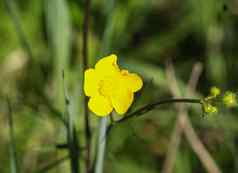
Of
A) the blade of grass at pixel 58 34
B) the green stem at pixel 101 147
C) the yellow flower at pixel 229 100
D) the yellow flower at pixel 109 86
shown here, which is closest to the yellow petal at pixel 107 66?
the yellow flower at pixel 109 86

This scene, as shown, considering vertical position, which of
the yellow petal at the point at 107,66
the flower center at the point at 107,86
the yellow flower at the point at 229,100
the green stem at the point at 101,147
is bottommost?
the green stem at the point at 101,147

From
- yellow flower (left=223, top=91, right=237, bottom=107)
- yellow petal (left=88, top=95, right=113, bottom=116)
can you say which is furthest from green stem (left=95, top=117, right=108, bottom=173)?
yellow flower (left=223, top=91, right=237, bottom=107)

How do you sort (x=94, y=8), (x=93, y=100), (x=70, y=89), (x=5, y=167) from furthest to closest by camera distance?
1. (x=94, y=8)
2. (x=70, y=89)
3. (x=5, y=167)
4. (x=93, y=100)

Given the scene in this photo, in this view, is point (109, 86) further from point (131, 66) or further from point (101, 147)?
point (131, 66)

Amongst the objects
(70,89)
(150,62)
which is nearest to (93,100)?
(70,89)

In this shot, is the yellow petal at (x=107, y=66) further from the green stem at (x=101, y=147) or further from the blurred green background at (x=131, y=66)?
the blurred green background at (x=131, y=66)

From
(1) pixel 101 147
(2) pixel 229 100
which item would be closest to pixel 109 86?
(1) pixel 101 147

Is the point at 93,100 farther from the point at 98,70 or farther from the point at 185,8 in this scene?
the point at 185,8
